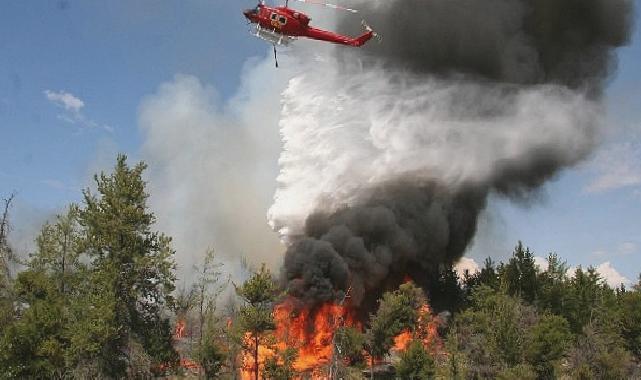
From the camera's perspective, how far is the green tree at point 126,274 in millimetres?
38562

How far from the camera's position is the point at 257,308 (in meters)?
41.0

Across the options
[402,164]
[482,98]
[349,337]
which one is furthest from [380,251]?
[482,98]

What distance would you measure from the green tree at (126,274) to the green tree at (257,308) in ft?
17.7

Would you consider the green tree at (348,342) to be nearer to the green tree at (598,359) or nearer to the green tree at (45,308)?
the green tree at (598,359)

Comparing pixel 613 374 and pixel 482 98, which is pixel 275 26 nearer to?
pixel 613 374

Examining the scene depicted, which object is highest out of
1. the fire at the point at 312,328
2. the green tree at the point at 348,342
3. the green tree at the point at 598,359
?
the fire at the point at 312,328

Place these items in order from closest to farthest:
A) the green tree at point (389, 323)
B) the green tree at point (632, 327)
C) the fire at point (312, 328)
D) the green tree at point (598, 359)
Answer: the green tree at point (598, 359), the green tree at point (389, 323), the fire at point (312, 328), the green tree at point (632, 327)

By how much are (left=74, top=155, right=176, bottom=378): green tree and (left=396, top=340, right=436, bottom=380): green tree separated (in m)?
17.8

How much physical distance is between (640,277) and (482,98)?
39.6 m

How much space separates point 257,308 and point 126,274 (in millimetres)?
9653

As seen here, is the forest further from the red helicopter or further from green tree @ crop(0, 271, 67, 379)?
the red helicopter

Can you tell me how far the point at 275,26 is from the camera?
36.2 metres

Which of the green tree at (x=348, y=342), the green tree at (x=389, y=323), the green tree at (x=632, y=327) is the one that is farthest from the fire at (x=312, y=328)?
the green tree at (x=632, y=327)

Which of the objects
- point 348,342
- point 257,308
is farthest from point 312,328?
point 257,308
